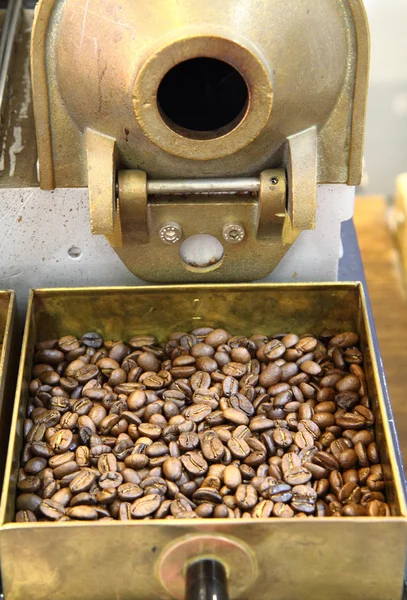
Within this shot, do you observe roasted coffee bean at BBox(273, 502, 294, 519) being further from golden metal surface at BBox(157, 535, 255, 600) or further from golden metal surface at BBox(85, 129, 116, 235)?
golden metal surface at BBox(85, 129, 116, 235)

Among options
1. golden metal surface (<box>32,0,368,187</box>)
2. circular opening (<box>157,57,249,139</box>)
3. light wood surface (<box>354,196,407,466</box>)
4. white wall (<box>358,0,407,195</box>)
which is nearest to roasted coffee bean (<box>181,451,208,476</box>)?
golden metal surface (<box>32,0,368,187</box>)

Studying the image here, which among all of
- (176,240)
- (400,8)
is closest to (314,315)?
(176,240)

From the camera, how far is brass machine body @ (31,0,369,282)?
1314mm

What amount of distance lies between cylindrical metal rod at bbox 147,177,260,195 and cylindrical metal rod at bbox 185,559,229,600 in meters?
0.65

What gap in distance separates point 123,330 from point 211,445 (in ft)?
1.25

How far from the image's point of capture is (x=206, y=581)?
1287 mm

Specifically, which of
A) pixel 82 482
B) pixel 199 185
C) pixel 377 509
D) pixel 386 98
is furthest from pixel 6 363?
pixel 386 98

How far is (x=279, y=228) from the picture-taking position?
164 centimetres

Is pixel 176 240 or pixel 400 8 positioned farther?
pixel 400 8

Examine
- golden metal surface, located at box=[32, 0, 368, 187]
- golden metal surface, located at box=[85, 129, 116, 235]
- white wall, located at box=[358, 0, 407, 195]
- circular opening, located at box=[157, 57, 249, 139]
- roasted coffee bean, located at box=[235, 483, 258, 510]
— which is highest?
white wall, located at box=[358, 0, 407, 195]

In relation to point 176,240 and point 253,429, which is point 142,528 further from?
point 176,240

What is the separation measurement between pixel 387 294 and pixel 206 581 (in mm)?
1761

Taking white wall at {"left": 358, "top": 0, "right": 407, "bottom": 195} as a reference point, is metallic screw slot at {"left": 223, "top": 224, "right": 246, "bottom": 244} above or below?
below

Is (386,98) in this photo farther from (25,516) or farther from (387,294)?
(25,516)
